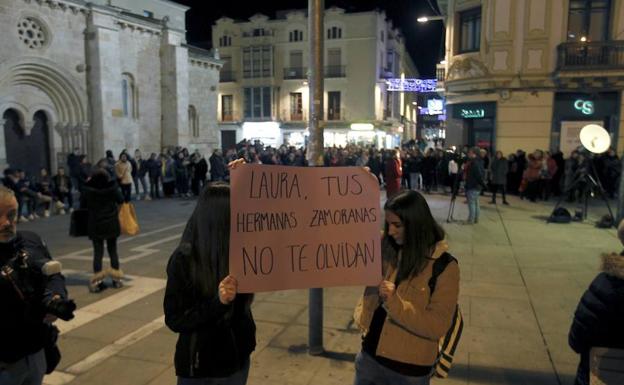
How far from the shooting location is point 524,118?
18656 millimetres

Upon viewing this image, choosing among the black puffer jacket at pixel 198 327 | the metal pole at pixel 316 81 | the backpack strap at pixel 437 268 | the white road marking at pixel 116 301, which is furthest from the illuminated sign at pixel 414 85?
the black puffer jacket at pixel 198 327

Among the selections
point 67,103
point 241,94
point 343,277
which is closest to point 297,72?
point 241,94

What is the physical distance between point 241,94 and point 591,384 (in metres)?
45.7

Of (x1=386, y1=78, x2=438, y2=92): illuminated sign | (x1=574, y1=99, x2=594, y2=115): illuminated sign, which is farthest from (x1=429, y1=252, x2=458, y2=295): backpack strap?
(x1=386, y1=78, x2=438, y2=92): illuminated sign

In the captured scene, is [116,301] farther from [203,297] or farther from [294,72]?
[294,72]

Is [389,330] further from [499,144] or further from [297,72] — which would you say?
[297,72]

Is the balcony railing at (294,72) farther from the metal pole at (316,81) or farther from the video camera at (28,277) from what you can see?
the video camera at (28,277)

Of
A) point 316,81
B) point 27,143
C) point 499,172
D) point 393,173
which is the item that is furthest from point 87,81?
point 316,81

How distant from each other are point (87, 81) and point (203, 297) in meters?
20.8

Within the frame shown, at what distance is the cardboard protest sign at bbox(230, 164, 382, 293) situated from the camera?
248cm

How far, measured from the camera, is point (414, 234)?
264cm

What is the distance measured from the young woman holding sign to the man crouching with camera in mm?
1632

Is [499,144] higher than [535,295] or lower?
higher

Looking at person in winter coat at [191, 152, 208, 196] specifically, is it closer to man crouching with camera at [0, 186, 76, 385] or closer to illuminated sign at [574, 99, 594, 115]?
illuminated sign at [574, 99, 594, 115]
